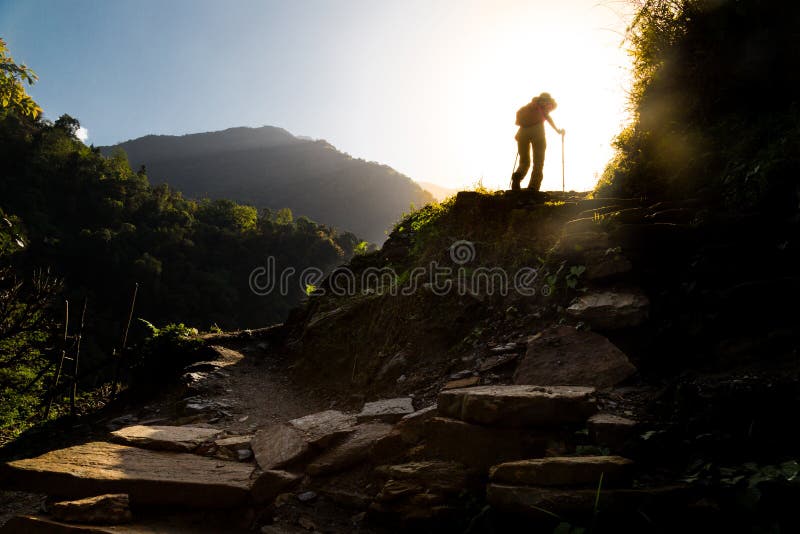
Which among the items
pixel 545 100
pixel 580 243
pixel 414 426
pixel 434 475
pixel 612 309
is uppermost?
pixel 545 100

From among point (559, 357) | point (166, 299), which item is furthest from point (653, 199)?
point (166, 299)

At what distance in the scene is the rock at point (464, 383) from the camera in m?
4.74

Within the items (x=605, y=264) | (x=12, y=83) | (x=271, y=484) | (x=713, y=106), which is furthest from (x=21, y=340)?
(x=713, y=106)

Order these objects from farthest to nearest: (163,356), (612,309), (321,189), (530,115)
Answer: (321,189)
(163,356)
(530,115)
(612,309)

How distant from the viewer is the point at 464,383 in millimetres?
4793

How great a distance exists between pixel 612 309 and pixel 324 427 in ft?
11.0

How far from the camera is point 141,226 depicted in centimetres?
5903

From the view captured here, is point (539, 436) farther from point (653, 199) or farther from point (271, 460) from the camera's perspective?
point (653, 199)

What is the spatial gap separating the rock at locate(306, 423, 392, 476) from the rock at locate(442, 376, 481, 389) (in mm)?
882

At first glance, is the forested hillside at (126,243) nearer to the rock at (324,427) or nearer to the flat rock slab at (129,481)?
the flat rock slab at (129,481)

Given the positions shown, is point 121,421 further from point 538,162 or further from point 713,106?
point 713,106

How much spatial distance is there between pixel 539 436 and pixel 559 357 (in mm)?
1335

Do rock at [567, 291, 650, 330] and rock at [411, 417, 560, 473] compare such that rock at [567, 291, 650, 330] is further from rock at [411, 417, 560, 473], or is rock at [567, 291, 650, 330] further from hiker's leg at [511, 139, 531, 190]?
hiker's leg at [511, 139, 531, 190]

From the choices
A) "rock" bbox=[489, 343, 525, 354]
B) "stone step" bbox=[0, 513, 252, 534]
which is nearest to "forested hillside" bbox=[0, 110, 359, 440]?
"stone step" bbox=[0, 513, 252, 534]
